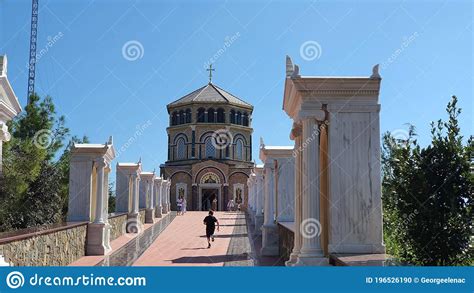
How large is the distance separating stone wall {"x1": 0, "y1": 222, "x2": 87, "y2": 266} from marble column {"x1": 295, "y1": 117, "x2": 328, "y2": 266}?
4546 millimetres

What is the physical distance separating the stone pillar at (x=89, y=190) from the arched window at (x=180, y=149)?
A: 3554cm

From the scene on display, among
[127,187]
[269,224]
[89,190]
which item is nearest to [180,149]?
[127,187]

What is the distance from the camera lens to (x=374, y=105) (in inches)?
320

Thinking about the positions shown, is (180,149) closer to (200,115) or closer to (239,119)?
(200,115)

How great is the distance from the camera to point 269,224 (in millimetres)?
15367

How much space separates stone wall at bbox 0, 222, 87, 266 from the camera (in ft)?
29.4

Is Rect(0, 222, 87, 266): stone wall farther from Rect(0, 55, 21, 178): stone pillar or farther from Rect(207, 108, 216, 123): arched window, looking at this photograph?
Rect(207, 108, 216, 123): arched window

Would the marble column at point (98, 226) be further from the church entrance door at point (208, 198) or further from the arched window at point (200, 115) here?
the arched window at point (200, 115)

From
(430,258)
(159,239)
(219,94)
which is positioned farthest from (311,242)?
(219,94)

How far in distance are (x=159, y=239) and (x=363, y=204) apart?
12.7m

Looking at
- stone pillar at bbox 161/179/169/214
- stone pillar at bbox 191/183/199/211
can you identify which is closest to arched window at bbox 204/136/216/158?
stone pillar at bbox 191/183/199/211

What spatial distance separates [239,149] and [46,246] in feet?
134

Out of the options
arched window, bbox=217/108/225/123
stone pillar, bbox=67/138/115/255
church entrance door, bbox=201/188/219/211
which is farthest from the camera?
arched window, bbox=217/108/225/123

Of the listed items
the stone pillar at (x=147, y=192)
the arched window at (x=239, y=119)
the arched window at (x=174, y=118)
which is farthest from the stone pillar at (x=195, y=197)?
the stone pillar at (x=147, y=192)
